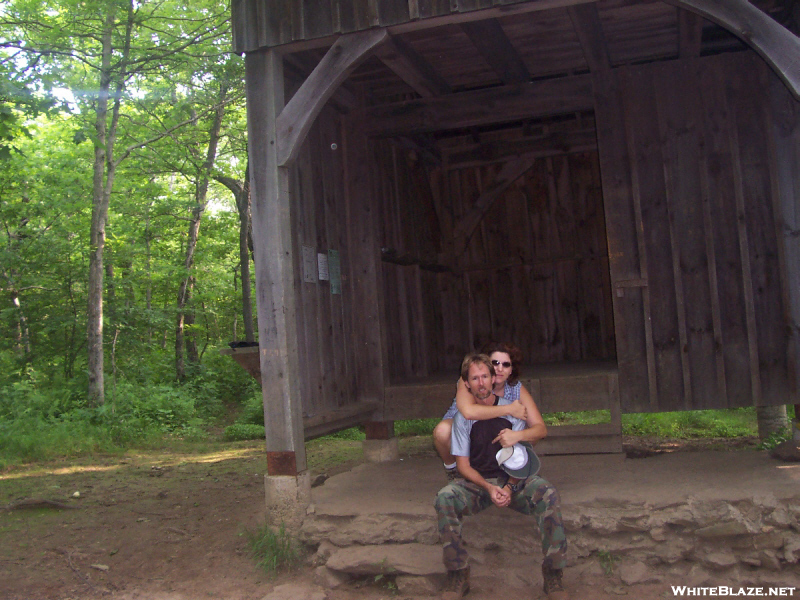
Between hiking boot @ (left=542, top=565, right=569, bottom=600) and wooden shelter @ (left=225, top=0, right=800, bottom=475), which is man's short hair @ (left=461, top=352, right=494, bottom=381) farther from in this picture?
wooden shelter @ (left=225, top=0, right=800, bottom=475)

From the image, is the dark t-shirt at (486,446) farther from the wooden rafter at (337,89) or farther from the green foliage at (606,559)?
the wooden rafter at (337,89)

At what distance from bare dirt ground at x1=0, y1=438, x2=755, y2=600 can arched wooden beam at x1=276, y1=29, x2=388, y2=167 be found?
3.12 m

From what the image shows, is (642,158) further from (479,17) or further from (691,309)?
(479,17)

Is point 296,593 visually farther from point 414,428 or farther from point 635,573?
point 414,428

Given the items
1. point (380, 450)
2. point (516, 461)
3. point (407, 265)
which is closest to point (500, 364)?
point (516, 461)

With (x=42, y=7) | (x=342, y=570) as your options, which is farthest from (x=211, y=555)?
(x=42, y=7)

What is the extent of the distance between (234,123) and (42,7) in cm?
553

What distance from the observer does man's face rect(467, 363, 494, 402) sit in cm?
424

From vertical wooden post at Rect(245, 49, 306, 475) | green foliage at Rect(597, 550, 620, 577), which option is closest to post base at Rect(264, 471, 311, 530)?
vertical wooden post at Rect(245, 49, 306, 475)

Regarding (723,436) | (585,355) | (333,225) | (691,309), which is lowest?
(723,436)

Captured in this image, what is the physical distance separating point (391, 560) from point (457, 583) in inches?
22.2

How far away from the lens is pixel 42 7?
1173 cm

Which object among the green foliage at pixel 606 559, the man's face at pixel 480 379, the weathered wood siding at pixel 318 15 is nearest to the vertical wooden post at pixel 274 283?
the weathered wood siding at pixel 318 15

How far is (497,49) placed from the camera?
20.3ft
